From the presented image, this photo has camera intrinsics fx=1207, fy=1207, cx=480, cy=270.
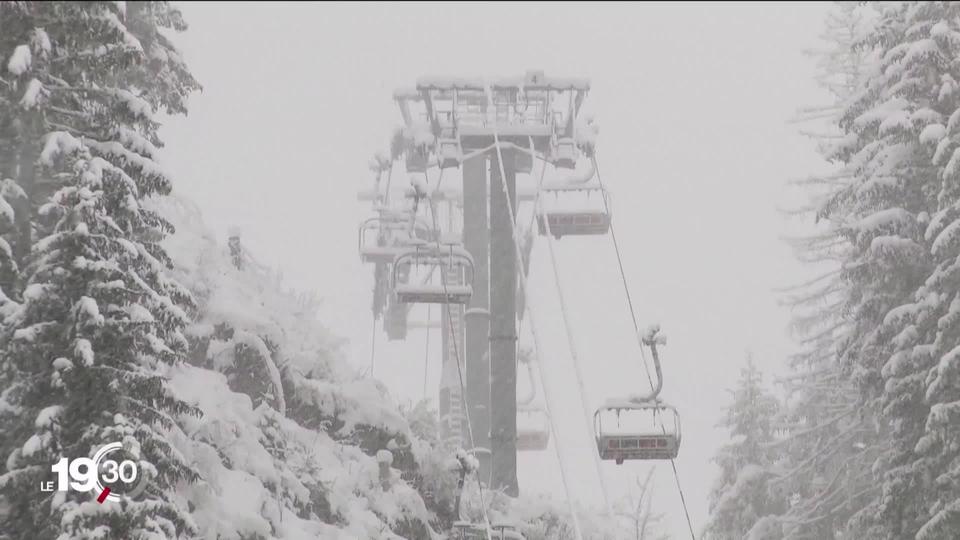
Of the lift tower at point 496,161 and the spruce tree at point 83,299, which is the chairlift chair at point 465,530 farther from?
the spruce tree at point 83,299

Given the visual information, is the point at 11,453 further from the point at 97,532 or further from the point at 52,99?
the point at 52,99

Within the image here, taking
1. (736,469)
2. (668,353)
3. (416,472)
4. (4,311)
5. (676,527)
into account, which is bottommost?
(4,311)

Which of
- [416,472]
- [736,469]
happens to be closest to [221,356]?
[416,472]

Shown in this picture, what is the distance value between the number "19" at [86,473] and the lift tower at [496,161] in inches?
406

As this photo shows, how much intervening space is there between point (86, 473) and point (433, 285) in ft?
33.6

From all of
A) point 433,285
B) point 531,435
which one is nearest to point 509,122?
point 433,285

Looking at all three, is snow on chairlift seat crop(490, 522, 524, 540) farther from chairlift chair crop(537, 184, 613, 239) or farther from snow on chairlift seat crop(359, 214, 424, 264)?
snow on chairlift seat crop(359, 214, 424, 264)

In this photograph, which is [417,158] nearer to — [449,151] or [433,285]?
[449,151]

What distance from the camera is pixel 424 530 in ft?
51.0

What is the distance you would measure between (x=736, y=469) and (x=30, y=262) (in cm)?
1941

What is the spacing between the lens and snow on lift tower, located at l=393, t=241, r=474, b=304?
65.8 feet

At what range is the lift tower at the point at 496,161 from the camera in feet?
67.8

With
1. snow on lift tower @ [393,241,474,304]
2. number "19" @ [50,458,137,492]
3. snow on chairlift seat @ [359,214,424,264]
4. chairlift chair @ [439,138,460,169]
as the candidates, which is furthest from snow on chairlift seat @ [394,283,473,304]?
number "19" @ [50,458,137,492]

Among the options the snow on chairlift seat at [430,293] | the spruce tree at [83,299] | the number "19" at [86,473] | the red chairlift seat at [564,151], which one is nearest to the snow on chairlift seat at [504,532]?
the snow on chairlift seat at [430,293]
